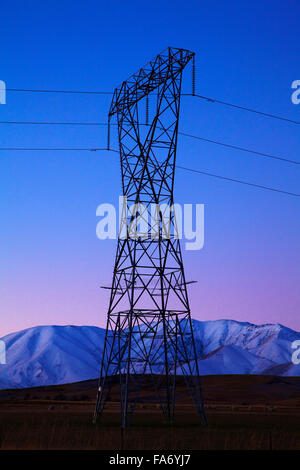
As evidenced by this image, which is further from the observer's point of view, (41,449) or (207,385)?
(207,385)

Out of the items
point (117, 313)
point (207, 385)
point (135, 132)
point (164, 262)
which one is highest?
point (135, 132)

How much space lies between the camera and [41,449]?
93.4 ft

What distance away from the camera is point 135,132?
160 feet

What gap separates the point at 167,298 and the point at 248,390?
280 ft

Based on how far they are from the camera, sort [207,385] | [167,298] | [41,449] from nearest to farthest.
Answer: [41,449] → [167,298] → [207,385]

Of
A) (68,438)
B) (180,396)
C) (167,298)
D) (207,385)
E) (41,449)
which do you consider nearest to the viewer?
(41,449)

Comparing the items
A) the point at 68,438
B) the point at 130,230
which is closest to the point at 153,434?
the point at 68,438
